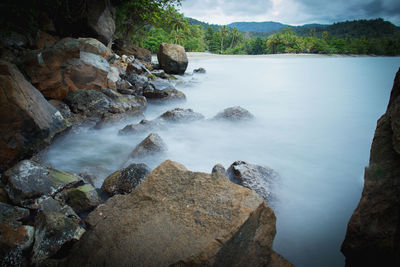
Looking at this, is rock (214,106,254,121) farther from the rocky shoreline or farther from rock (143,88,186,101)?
rock (143,88,186,101)

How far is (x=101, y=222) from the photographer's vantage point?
1.67 meters

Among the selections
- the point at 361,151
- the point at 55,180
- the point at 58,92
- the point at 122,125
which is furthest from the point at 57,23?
the point at 361,151

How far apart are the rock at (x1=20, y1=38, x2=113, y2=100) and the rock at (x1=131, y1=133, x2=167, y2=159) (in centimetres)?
324

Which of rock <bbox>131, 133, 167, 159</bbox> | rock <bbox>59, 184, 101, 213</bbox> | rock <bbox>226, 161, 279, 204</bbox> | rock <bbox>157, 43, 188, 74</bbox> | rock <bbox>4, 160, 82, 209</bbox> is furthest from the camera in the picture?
rock <bbox>157, 43, 188, 74</bbox>

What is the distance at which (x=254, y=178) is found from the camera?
9.31 ft

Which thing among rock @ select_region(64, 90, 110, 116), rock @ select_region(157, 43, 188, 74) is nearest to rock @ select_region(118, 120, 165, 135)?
rock @ select_region(64, 90, 110, 116)

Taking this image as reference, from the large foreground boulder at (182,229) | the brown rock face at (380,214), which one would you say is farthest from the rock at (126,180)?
the brown rock face at (380,214)

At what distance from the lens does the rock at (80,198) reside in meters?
2.36

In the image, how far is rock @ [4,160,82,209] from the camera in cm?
222

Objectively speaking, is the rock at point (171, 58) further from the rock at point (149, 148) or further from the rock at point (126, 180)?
the rock at point (126, 180)

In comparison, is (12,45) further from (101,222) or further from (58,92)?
(101,222)

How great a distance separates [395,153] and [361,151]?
10.2 feet

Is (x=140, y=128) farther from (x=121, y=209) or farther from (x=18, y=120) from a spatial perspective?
(x=121, y=209)

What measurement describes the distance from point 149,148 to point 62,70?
371 centimetres
